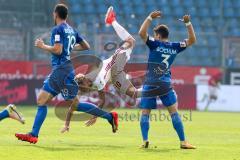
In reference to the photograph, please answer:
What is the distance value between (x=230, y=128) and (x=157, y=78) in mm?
6924

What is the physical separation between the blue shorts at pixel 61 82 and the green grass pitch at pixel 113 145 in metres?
0.96

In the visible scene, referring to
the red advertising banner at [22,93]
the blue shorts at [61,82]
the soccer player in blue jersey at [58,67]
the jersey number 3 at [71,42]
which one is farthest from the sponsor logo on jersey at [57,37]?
the red advertising banner at [22,93]

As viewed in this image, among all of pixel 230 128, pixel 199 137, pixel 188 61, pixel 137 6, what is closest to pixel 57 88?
pixel 199 137

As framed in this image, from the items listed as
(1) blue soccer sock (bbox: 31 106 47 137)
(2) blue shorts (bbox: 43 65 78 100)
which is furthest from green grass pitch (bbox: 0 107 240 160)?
(2) blue shorts (bbox: 43 65 78 100)

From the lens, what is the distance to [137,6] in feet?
123

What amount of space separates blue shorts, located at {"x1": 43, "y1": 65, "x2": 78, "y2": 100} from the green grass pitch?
37.7 inches

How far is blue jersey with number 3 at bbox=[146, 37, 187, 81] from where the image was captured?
42.2ft

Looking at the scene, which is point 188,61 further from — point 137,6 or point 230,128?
point 230,128

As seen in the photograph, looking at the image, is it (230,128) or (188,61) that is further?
(188,61)

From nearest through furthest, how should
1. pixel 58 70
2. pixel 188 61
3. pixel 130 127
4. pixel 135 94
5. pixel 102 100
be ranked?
pixel 58 70
pixel 102 100
pixel 130 127
pixel 135 94
pixel 188 61

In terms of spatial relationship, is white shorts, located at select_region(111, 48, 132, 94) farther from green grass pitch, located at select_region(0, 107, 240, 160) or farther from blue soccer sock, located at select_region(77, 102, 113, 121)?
blue soccer sock, located at select_region(77, 102, 113, 121)

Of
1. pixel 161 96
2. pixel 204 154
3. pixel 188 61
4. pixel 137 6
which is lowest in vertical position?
pixel 204 154

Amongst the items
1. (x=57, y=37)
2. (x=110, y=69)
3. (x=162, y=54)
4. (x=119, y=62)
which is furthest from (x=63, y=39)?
(x=119, y=62)

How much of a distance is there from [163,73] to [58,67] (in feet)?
6.22
